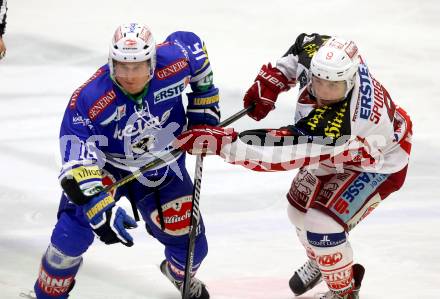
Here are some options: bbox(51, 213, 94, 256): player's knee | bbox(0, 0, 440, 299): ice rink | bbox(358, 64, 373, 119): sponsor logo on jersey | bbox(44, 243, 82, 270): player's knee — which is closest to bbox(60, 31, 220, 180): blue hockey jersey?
bbox(51, 213, 94, 256): player's knee

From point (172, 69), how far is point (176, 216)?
567 millimetres

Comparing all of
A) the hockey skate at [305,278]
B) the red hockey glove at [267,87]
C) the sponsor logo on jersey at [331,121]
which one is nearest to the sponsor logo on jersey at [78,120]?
the sponsor logo on jersey at [331,121]

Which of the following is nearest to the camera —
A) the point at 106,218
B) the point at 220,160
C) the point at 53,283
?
the point at 106,218

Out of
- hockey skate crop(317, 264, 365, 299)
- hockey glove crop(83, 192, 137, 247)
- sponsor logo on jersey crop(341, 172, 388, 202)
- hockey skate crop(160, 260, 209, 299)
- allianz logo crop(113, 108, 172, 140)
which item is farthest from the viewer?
hockey skate crop(160, 260, 209, 299)

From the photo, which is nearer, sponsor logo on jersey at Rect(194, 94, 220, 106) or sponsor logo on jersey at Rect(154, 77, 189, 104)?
sponsor logo on jersey at Rect(154, 77, 189, 104)

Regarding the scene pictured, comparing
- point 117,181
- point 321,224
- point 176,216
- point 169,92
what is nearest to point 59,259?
point 117,181

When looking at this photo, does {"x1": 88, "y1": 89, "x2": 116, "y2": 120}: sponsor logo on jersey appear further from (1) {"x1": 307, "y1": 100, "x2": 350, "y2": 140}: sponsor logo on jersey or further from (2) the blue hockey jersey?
(1) {"x1": 307, "y1": 100, "x2": 350, "y2": 140}: sponsor logo on jersey

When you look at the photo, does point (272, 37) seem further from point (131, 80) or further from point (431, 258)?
point (131, 80)

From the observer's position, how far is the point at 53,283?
4.08 m

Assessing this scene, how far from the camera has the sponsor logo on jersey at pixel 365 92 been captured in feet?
12.9

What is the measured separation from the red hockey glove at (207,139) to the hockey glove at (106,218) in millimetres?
408

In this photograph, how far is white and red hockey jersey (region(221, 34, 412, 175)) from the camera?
3.89 m

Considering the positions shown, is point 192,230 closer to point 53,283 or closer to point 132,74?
point 53,283

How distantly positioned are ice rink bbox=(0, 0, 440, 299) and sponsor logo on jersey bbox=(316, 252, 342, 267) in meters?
0.44
